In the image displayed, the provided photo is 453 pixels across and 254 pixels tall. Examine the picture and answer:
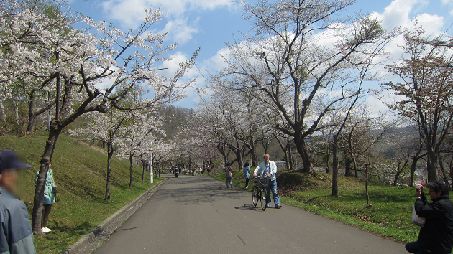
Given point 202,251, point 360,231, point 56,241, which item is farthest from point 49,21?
point 360,231

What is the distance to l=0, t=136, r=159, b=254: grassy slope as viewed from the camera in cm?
1054

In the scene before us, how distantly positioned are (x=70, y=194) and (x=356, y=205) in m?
11.3

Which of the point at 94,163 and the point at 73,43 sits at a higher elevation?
the point at 73,43

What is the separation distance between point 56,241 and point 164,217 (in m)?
5.70

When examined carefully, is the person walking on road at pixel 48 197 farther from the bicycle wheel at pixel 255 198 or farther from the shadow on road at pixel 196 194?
the shadow on road at pixel 196 194

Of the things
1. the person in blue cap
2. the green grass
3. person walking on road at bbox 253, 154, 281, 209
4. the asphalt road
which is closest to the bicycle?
person walking on road at bbox 253, 154, 281, 209

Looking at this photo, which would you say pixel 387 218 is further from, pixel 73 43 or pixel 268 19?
pixel 268 19

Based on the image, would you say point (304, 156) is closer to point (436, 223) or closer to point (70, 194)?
point (70, 194)

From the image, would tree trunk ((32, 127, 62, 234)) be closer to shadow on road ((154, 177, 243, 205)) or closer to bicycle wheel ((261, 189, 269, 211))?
bicycle wheel ((261, 189, 269, 211))

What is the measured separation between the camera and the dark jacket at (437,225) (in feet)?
17.1

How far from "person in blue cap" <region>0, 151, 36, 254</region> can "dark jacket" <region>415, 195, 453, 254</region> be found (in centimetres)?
442

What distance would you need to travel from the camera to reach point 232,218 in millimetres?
14031

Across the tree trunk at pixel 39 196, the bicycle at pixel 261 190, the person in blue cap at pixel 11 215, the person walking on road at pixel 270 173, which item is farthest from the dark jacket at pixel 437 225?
the person walking on road at pixel 270 173

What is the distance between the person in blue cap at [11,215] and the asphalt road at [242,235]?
234 inches
